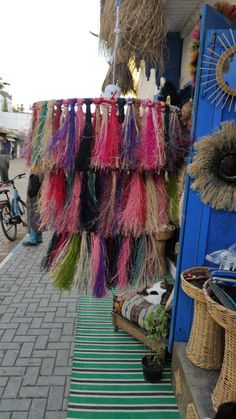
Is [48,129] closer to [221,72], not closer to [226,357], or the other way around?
[221,72]

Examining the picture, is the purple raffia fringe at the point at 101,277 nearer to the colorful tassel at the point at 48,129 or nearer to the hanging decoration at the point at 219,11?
the colorful tassel at the point at 48,129

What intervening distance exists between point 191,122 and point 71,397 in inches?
87.5

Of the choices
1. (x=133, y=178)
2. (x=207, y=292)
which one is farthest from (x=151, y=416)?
(x=133, y=178)

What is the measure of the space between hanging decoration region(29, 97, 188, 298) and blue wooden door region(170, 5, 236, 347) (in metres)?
0.17

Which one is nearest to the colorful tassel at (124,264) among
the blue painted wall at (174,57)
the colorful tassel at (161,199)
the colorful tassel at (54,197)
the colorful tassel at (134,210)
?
the colorful tassel at (134,210)

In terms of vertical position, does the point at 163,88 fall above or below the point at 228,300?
above

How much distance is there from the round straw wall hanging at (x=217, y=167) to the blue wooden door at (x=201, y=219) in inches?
3.6

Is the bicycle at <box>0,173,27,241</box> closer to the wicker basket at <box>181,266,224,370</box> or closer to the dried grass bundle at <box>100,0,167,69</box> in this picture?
the dried grass bundle at <box>100,0,167,69</box>

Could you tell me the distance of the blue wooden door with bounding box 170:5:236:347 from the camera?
228 cm

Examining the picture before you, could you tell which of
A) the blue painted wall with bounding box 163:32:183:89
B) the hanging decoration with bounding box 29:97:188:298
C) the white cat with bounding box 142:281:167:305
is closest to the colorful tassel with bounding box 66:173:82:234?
the hanging decoration with bounding box 29:97:188:298

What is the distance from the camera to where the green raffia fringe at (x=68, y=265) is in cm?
246

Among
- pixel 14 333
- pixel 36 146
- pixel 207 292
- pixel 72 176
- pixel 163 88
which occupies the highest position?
pixel 163 88

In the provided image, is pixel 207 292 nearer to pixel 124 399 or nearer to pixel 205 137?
pixel 205 137

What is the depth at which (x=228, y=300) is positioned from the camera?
73.0 inches
